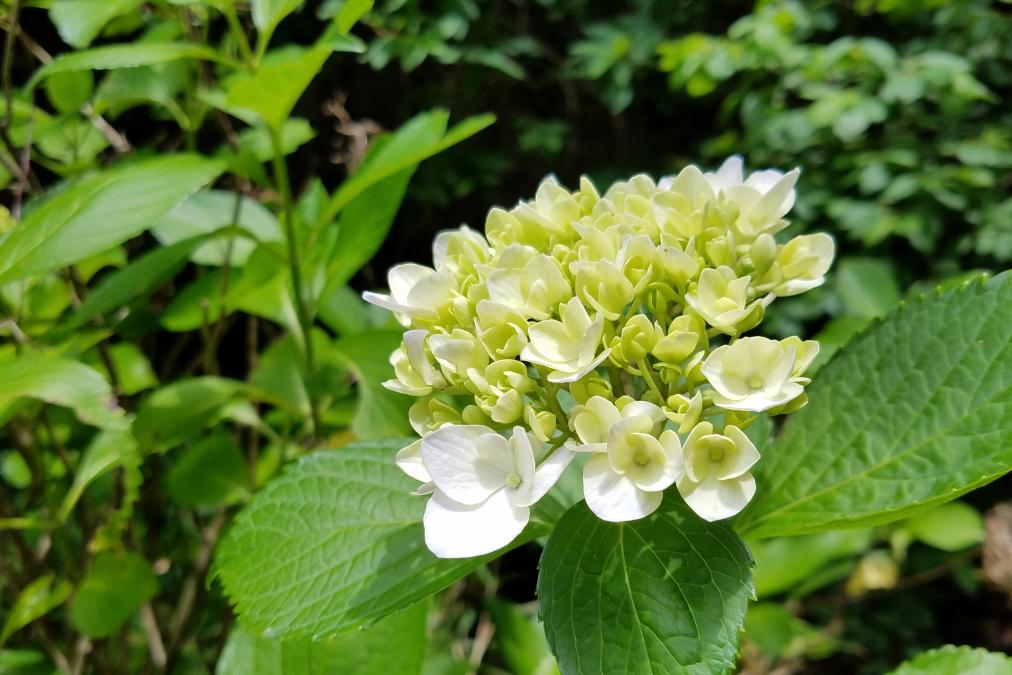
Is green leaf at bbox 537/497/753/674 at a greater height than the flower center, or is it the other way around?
the flower center

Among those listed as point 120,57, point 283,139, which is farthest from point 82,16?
A: point 283,139

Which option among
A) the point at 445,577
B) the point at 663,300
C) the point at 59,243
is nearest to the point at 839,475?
the point at 663,300

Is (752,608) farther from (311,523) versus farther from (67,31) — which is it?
(67,31)

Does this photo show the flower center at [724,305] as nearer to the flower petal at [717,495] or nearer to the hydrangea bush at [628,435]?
the hydrangea bush at [628,435]

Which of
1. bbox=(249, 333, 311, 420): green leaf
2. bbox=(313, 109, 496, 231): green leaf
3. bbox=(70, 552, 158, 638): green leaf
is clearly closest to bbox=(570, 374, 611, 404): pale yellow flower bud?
bbox=(313, 109, 496, 231): green leaf

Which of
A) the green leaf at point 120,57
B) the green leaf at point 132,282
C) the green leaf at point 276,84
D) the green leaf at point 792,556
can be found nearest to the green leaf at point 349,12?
the green leaf at point 276,84

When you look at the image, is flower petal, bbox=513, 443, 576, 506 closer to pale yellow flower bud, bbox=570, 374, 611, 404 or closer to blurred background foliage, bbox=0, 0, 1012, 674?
pale yellow flower bud, bbox=570, 374, 611, 404
